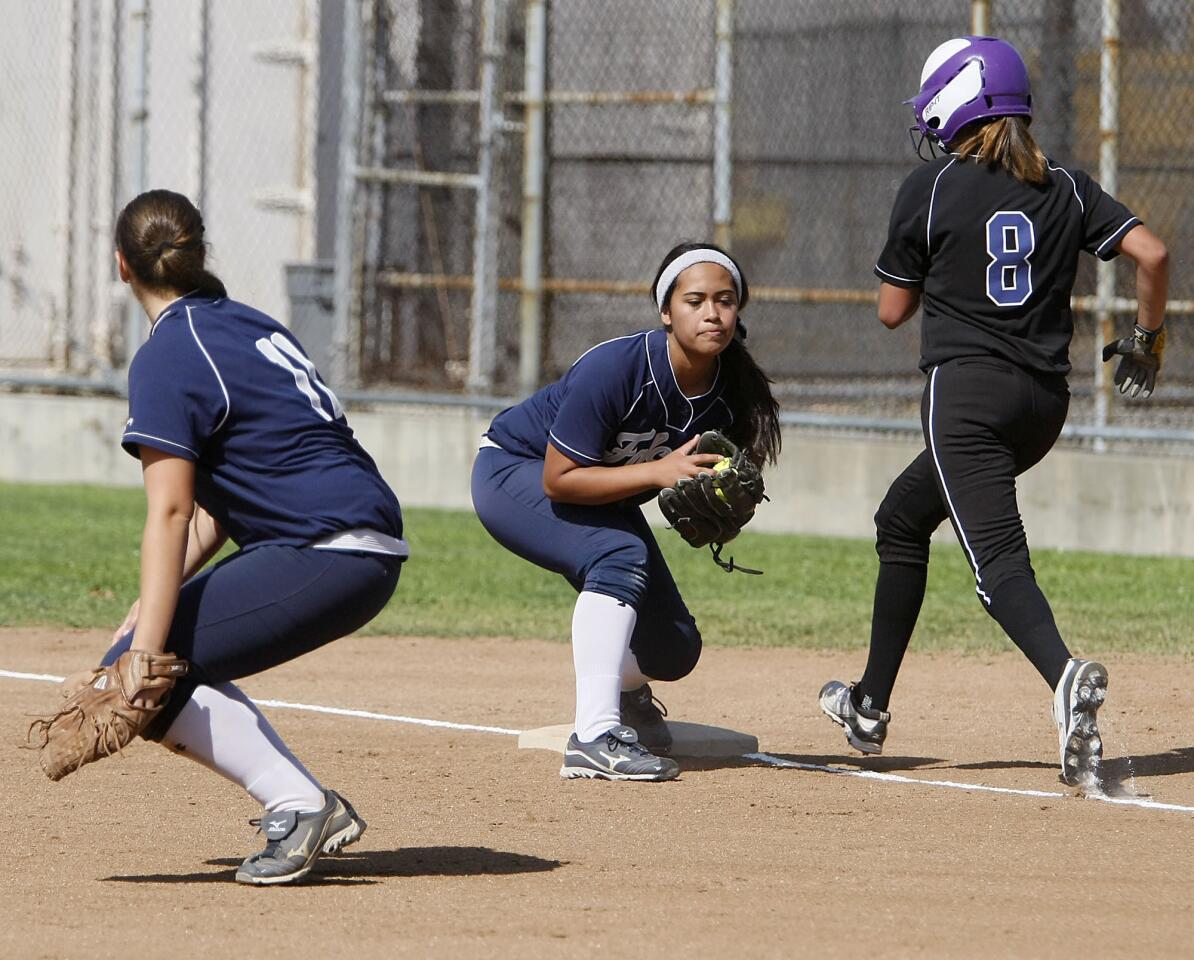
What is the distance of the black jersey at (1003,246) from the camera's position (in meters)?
5.10

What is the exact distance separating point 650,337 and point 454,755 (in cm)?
139

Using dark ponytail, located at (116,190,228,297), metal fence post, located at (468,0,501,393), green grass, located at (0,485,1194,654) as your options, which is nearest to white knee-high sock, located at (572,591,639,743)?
A: dark ponytail, located at (116,190,228,297)

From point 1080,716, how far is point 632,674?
1391 millimetres

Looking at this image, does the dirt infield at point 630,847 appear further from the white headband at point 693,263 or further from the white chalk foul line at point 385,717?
the white headband at point 693,263

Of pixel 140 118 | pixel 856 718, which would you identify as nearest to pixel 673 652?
pixel 856 718

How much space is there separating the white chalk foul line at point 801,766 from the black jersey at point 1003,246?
1.13 metres

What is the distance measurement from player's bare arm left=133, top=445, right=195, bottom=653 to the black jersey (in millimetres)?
2236

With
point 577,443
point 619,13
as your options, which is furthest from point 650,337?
point 619,13

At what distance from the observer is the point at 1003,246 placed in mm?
5090

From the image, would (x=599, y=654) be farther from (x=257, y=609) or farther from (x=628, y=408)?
(x=257, y=609)

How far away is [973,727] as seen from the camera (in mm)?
6305

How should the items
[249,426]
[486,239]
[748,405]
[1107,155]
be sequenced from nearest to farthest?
[249,426] → [748,405] → [1107,155] → [486,239]

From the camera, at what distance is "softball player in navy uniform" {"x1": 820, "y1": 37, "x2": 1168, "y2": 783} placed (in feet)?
16.7

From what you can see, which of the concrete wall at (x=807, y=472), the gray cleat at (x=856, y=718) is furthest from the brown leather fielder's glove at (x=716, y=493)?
the concrete wall at (x=807, y=472)
